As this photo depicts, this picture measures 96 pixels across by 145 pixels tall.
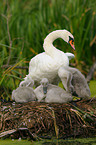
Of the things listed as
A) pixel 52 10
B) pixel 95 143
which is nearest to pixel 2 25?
pixel 52 10

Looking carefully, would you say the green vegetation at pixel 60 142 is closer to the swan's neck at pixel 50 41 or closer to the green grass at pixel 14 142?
the green grass at pixel 14 142

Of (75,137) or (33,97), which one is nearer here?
(75,137)

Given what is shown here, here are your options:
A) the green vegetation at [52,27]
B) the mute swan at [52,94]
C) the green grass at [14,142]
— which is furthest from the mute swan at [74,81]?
the green vegetation at [52,27]

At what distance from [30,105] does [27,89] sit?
0.97 ft

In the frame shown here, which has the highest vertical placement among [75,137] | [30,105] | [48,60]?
[48,60]

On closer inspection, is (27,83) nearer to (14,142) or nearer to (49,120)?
(49,120)

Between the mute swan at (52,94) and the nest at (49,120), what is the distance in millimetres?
89

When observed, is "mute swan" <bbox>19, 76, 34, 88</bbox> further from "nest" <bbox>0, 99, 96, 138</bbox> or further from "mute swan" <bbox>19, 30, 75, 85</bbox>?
"nest" <bbox>0, 99, 96, 138</bbox>

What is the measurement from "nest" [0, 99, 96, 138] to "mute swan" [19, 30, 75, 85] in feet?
1.96

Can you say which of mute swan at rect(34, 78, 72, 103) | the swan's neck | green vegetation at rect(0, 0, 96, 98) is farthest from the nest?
green vegetation at rect(0, 0, 96, 98)

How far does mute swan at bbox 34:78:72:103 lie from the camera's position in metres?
4.77

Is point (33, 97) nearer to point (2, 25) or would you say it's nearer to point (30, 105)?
point (30, 105)

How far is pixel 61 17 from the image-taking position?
28.0 feet

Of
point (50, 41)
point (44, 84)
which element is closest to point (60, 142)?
point (44, 84)
